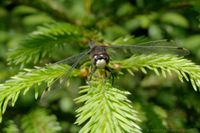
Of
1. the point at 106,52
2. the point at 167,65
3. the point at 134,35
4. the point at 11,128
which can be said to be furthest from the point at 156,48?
the point at 11,128

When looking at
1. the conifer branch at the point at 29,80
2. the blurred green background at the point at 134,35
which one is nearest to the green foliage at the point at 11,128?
the blurred green background at the point at 134,35

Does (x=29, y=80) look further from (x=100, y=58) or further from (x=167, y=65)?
(x=167, y=65)

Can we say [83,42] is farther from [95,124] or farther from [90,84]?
[95,124]

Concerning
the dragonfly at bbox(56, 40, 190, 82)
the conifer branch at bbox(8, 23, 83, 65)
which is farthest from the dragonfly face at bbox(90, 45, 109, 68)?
the conifer branch at bbox(8, 23, 83, 65)

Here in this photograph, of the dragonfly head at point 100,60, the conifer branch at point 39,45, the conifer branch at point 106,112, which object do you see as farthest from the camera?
the conifer branch at point 39,45

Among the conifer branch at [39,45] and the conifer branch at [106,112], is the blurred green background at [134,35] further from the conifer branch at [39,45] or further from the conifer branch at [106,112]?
the conifer branch at [106,112]

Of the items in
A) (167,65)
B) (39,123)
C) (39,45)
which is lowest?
(39,123)
